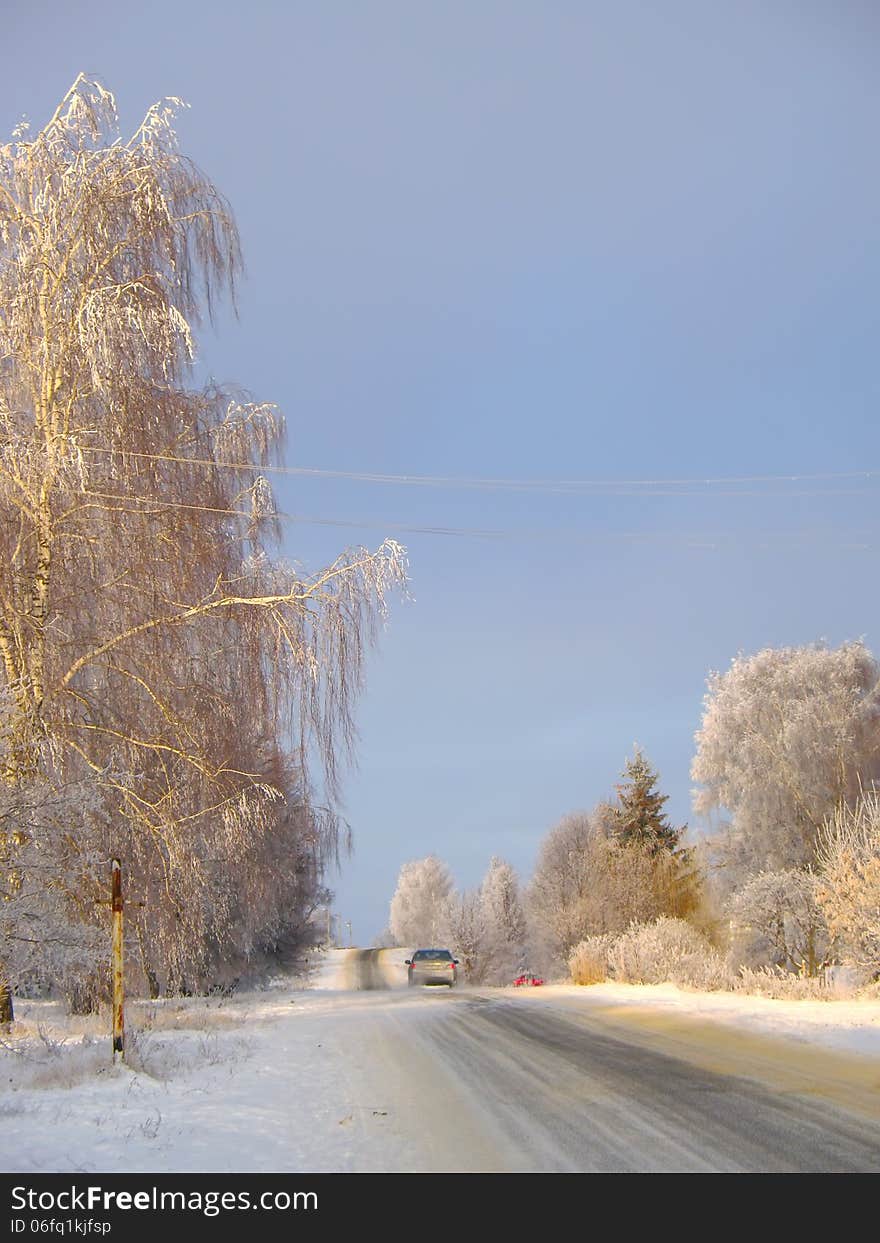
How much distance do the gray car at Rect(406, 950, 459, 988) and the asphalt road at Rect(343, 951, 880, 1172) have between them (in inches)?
763

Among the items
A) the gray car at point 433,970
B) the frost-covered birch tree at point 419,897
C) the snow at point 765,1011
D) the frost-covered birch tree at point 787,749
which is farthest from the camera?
the frost-covered birch tree at point 419,897

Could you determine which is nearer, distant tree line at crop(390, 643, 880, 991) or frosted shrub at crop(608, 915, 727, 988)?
frosted shrub at crop(608, 915, 727, 988)

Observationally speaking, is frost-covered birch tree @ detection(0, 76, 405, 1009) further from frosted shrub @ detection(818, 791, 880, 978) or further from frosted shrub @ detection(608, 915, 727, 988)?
frosted shrub @ detection(608, 915, 727, 988)

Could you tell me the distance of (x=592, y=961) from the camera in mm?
25297

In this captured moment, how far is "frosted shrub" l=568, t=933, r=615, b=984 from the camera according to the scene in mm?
24833

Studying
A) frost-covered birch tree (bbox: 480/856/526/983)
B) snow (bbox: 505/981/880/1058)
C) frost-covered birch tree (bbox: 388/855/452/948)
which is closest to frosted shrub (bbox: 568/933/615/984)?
snow (bbox: 505/981/880/1058)

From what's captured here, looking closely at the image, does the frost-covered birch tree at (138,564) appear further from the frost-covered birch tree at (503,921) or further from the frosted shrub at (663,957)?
the frost-covered birch tree at (503,921)

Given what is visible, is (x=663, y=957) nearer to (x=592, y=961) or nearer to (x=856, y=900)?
(x=592, y=961)

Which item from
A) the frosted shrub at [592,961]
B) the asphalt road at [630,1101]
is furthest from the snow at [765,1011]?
the frosted shrub at [592,961]

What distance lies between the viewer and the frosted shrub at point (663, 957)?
1950 centimetres

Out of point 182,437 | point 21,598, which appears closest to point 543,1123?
point 21,598

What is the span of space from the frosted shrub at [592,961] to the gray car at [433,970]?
6541 mm

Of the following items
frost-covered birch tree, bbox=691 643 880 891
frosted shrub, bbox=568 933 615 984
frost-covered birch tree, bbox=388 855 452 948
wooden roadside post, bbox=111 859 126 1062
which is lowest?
frost-covered birch tree, bbox=388 855 452 948

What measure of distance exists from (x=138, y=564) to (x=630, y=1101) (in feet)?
22.7
